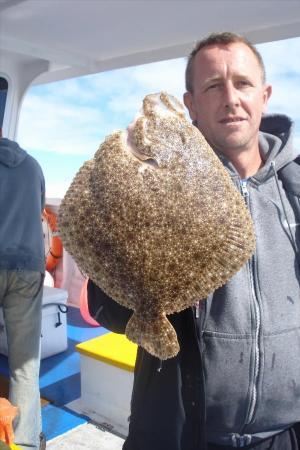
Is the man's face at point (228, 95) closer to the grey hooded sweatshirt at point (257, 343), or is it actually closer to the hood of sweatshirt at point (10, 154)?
the grey hooded sweatshirt at point (257, 343)

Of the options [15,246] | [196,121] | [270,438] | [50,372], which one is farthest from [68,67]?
[270,438]

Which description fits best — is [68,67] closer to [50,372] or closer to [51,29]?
[51,29]

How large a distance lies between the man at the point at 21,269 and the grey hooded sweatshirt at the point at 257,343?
1.92 m

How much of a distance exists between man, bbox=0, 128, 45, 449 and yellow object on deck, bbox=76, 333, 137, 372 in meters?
0.46

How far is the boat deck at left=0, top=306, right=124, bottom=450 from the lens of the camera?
3.28 metres

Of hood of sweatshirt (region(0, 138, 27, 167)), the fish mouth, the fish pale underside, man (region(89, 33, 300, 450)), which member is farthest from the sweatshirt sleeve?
hood of sweatshirt (region(0, 138, 27, 167))

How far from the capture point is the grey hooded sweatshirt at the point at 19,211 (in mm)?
3256

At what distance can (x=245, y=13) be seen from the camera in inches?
160

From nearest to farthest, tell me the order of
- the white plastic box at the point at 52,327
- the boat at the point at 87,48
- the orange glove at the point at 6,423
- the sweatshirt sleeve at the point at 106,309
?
the sweatshirt sleeve at the point at 106,309, the orange glove at the point at 6,423, the boat at the point at 87,48, the white plastic box at the point at 52,327

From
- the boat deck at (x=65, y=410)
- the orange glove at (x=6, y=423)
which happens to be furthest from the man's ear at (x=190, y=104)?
the boat deck at (x=65, y=410)

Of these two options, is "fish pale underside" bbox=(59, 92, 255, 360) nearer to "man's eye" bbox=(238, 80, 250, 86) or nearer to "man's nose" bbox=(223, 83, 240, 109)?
"man's nose" bbox=(223, 83, 240, 109)

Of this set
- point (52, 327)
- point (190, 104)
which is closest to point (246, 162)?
point (190, 104)

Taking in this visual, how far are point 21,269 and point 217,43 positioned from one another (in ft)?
7.56

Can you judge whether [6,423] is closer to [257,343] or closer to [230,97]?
[257,343]
